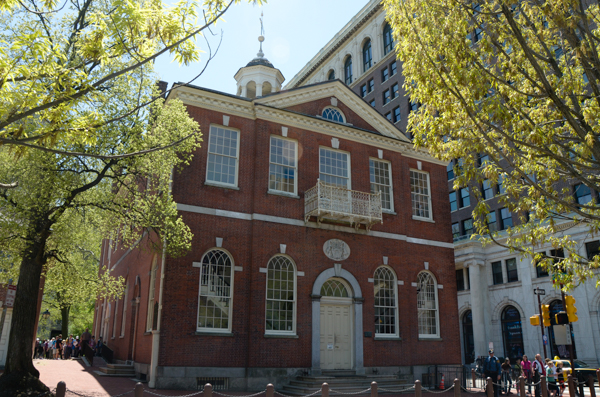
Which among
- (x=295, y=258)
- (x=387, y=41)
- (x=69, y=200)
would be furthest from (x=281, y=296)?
(x=387, y=41)

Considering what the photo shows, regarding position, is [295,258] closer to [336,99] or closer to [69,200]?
[336,99]

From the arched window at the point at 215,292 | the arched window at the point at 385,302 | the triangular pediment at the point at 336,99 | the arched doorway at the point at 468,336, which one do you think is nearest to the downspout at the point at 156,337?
the arched window at the point at 215,292

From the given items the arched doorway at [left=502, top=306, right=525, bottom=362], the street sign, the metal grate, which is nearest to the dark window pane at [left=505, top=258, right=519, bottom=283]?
the arched doorway at [left=502, top=306, right=525, bottom=362]

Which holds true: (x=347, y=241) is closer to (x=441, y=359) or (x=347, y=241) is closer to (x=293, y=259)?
(x=293, y=259)

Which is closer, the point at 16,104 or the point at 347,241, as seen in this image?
the point at 16,104

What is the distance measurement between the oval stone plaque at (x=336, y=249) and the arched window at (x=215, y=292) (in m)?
4.31

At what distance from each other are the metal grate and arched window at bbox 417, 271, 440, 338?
9.48 m

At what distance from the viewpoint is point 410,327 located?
2148 centimetres

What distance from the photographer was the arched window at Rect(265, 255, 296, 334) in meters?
18.5

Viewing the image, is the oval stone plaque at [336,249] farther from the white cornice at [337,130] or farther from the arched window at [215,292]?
the white cornice at [337,130]

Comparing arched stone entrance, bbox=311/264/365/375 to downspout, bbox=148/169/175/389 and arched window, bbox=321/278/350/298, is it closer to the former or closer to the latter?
arched window, bbox=321/278/350/298

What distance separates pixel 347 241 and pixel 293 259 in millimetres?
2807

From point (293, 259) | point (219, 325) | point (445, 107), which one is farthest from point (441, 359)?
point (445, 107)

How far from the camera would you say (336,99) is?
914 inches
